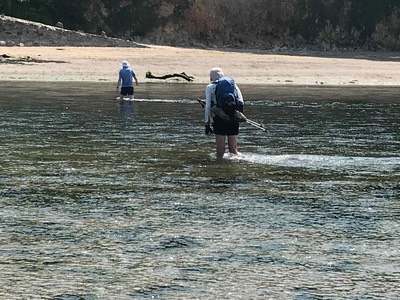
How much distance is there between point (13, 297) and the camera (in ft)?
28.7

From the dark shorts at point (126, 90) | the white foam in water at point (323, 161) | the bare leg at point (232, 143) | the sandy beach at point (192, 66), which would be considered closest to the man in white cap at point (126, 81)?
the dark shorts at point (126, 90)

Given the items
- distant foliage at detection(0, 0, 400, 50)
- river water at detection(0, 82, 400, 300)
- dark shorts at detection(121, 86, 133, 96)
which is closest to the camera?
river water at detection(0, 82, 400, 300)

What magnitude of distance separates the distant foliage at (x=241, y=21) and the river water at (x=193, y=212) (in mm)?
47383

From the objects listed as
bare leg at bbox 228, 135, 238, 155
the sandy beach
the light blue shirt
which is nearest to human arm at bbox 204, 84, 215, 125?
bare leg at bbox 228, 135, 238, 155

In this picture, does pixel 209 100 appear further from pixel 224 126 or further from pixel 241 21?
pixel 241 21

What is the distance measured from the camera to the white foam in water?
17.2m

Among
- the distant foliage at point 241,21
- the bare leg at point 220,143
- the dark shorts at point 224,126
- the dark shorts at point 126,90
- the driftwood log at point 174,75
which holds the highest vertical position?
the distant foliage at point 241,21

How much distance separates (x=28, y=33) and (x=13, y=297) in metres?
48.9

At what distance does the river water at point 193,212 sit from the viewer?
30.7 ft

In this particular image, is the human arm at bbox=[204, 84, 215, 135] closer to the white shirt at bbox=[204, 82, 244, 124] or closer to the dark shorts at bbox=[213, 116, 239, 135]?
the white shirt at bbox=[204, 82, 244, 124]

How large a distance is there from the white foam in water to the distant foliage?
50.7 m

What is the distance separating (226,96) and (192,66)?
33.2m

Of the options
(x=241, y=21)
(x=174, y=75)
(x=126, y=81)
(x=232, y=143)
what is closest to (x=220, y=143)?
(x=232, y=143)

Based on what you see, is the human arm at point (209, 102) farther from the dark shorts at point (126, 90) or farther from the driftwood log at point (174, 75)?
the driftwood log at point (174, 75)
